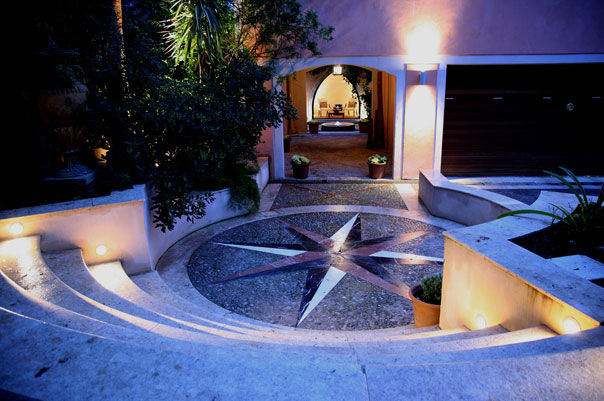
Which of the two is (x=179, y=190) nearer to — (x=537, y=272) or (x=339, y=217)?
(x=339, y=217)

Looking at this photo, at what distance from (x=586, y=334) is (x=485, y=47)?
940 cm

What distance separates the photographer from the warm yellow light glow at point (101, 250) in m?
5.05

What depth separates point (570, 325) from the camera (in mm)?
2674

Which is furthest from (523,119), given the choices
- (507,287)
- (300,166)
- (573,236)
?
(507,287)

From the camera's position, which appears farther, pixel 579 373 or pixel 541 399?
pixel 579 373

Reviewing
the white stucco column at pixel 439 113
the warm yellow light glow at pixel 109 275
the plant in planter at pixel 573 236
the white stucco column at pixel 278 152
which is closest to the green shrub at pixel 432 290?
the plant in planter at pixel 573 236

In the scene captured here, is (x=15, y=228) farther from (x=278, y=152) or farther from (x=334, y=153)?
(x=334, y=153)

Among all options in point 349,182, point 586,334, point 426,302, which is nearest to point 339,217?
point 349,182

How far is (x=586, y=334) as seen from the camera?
7.98ft

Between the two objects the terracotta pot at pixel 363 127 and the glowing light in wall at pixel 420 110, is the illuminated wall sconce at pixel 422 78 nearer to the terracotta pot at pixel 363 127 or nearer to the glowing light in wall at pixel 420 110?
the glowing light in wall at pixel 420 110

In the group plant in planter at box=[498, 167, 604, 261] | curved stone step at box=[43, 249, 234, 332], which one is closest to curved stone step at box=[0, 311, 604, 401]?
curved stone step at box=[43, 249, 234, 332]

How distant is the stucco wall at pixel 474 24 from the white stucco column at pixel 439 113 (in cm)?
55

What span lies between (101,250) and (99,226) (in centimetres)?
30

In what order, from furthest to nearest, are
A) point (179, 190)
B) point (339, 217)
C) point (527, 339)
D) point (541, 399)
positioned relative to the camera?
point (339, 217), point (179, 190), point (527, 339), point (541, 399)
